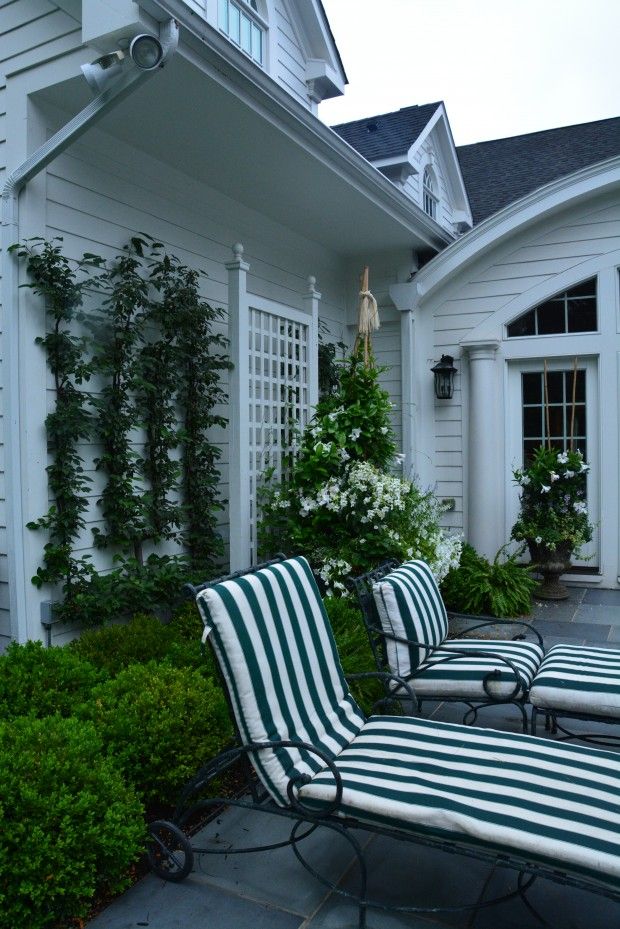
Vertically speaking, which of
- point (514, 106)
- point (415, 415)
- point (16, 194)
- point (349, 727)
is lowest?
point (349, 727)

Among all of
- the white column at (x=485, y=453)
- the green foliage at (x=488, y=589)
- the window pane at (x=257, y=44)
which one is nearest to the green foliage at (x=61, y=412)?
the green foliage at (x=488, y=589)

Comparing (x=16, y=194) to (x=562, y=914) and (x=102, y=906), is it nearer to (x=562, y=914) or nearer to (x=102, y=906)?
(x=102, y=906)

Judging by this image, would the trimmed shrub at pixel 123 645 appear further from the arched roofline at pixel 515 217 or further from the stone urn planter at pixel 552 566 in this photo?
the arched roofline at pixel 515 217

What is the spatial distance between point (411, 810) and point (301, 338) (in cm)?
416

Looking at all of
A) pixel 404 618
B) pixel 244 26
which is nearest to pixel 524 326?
pixel 244 26

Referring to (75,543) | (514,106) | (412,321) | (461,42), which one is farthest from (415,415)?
(514,106)

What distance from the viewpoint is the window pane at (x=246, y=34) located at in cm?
607

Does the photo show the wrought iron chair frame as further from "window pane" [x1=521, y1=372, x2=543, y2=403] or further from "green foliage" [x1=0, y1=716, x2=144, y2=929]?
"window pane" [x1=521, y1=372, x2=543, y2=403]

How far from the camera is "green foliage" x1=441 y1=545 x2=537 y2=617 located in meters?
5.74

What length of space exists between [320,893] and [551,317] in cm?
585

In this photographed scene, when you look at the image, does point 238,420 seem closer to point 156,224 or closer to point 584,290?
point 156,224

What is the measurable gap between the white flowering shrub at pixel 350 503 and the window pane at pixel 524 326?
237cm

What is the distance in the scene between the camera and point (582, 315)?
6.76 m

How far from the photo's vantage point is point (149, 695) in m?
2.72
